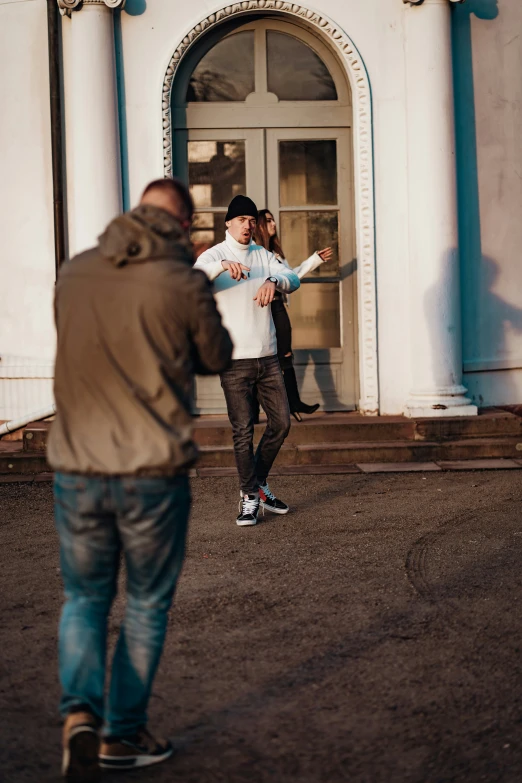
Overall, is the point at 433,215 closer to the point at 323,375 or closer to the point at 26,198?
the point at 323,375

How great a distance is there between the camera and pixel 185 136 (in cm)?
1118

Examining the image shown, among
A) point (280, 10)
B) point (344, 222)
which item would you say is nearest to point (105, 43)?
point (280, 10)

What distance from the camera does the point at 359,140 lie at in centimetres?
1102

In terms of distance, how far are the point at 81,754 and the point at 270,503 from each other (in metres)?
4.54

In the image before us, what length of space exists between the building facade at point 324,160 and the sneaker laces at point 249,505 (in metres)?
3.63

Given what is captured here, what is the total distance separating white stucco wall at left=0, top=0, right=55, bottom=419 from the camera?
35.6 feet

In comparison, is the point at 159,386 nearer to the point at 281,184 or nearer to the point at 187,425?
the point at 187,425

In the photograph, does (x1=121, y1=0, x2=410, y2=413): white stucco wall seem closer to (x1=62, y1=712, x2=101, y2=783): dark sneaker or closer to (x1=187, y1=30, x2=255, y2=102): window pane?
(x1=187, y1=30, x2=255, y2=102): window pane

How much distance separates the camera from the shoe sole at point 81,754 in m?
3.37

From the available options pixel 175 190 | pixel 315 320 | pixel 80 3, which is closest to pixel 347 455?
pixel 315 320

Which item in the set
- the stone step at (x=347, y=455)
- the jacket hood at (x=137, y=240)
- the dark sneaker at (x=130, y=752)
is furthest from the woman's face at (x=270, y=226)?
the dark sneaker at (x=130, y=752)

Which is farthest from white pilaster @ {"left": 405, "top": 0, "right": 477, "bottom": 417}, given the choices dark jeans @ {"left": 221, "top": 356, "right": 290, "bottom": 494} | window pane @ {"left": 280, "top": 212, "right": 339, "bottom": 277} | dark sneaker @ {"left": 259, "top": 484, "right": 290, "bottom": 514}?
dark jeans @ {"left": 221, "top": 356, "right": 290, "bottom": 494}

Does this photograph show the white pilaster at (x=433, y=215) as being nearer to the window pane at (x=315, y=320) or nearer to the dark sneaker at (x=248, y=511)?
the window pane at (x=315, y=320)

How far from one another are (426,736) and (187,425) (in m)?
1.41
